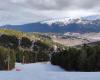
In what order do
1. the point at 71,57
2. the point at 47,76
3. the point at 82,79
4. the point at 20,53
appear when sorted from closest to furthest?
the point at 82,79
the point at 47,76
the point at 71,57
the point at 20,53

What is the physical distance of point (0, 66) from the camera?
113m

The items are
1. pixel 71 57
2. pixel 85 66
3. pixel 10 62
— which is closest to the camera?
pixel 85 66

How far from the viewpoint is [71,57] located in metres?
107

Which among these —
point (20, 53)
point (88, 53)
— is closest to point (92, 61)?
point (88, 53)

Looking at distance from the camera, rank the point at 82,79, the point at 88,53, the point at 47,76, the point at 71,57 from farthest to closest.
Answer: the point at 71,57
the point at 88,53
the point at 47,76
the point at 82,79

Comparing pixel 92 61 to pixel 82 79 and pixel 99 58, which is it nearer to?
pixel 99 58

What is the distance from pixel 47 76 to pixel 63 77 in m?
0.78

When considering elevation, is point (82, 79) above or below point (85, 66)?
above

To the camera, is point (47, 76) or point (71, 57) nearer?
point (47, 76)

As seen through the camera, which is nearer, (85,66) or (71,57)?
(85,66)

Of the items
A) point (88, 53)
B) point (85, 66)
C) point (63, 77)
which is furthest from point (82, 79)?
point (88, 53)

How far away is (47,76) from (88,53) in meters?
82.8

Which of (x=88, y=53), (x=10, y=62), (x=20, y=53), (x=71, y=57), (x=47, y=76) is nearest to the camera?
(x=47, y=76)

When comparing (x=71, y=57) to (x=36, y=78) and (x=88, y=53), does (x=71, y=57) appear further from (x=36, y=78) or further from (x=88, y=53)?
(x=36, y=78)
